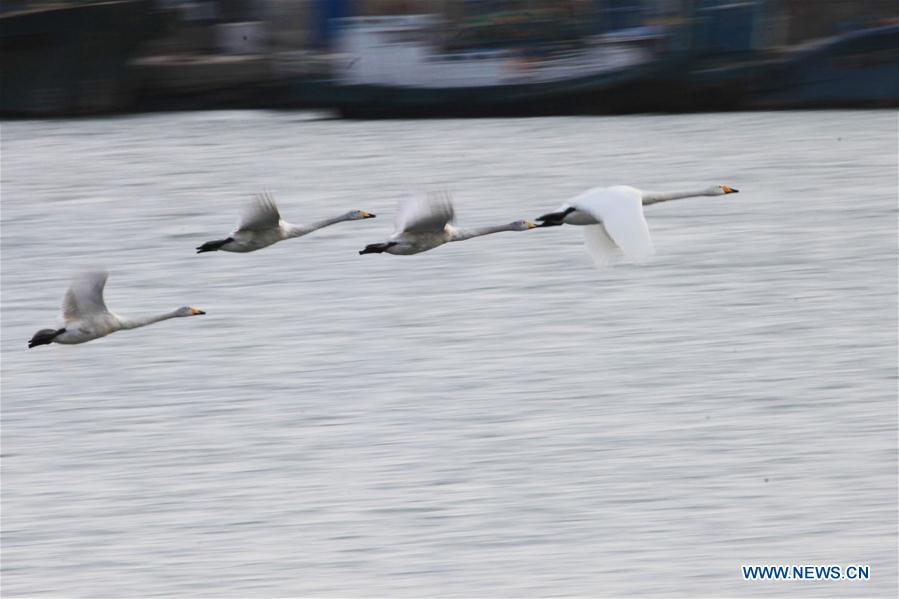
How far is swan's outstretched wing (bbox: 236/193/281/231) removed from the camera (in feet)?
21.0

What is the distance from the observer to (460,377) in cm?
1111

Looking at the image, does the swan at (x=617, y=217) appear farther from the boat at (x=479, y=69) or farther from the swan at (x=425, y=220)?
the boat at (x=479, y=69)

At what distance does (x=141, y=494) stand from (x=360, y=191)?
778cm

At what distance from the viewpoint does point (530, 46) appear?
739 inches

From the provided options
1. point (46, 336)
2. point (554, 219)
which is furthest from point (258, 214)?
point (554, 219)

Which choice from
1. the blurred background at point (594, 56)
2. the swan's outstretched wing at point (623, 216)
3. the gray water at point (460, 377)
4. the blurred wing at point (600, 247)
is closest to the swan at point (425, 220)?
the swan's outstretched wing at point (623, 216)

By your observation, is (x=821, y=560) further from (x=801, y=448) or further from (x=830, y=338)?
(x=830, y=338)

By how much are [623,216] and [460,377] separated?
15.4 ft

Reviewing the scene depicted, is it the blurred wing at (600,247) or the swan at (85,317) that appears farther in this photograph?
the blurred wing at (600,247)

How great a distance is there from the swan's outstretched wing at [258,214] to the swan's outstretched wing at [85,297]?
1.98 ft

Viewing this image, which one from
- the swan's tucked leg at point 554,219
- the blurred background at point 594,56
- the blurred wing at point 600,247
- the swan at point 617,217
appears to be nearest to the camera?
the swan's tucked leg at point 554,219

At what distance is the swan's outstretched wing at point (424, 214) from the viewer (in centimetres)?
659

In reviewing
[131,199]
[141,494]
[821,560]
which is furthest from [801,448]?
[131,199]

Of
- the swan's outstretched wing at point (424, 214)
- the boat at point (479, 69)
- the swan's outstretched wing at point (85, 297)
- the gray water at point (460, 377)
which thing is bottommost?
the gray water at point (460, 377)
